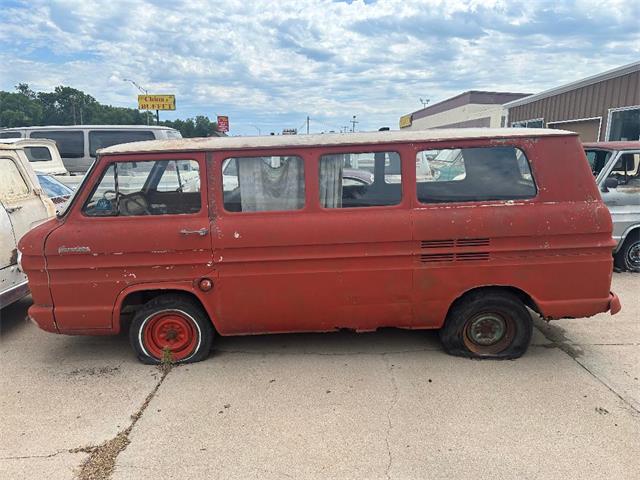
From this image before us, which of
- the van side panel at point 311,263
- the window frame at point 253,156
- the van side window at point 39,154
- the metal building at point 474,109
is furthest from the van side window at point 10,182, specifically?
the metal building at point 474,109

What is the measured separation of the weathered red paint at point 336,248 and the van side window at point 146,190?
0.06 metres

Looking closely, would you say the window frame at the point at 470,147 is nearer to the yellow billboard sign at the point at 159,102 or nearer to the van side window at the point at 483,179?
the van side window at the point at 483,179

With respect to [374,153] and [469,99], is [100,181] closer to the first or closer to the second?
[374,153]

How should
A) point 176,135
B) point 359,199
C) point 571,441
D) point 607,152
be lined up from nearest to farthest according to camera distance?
1. point 571,441
2. point 359,199
3. point 607,152
4. point 176,135

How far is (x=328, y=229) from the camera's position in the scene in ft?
11.2

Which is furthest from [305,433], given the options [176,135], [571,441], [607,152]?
[176,135]

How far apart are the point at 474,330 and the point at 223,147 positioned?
104 inches

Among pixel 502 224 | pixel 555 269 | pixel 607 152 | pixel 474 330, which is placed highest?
pixel 607 152

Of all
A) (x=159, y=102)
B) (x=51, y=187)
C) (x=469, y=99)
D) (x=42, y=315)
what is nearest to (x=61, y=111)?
(x=159, y=102)

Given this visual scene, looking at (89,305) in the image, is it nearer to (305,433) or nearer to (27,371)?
(27,371)

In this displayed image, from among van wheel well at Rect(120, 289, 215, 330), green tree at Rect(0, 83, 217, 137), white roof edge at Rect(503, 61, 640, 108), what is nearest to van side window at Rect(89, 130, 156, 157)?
van wheel well at Rect(120, 289, 215, 330)

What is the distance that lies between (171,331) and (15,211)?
2483mm

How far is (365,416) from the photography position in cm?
301

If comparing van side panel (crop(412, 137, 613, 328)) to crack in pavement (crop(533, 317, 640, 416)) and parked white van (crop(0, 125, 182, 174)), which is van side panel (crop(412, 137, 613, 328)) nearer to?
crack in pavement (crop(533, 317, 640, 416))
